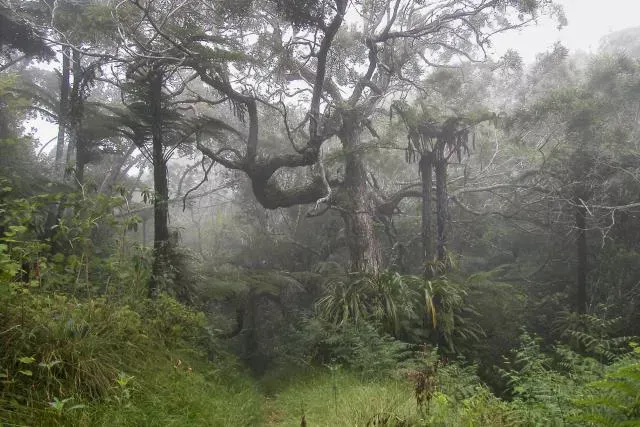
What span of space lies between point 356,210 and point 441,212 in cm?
205

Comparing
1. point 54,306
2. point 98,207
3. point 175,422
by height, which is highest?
point 98,207

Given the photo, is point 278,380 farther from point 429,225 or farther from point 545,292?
point 545,292

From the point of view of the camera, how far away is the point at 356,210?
10.4 m

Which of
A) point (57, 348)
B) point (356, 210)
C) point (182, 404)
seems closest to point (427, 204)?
point (356, 210)

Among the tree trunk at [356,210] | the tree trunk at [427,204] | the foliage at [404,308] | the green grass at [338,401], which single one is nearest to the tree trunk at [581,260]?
the foliage at [404,308]

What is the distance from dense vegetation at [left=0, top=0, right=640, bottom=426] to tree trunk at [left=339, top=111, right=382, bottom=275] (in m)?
0.05

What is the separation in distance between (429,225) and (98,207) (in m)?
7.15

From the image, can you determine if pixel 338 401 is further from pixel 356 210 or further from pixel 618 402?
pixel 356 210

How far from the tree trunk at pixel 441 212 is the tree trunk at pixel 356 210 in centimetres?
150

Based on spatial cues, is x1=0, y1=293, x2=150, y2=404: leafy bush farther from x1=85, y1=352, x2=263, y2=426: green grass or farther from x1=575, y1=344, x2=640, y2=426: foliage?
x1=575, y1=344, x2=640, y2=426: foliage

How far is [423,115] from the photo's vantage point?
31.7 ft

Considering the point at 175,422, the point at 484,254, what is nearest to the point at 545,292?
the point at 484,254

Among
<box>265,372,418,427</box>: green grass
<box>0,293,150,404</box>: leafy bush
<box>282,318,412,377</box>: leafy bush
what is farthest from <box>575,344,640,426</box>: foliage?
<box>0,293,150,404</box>: leafy bush

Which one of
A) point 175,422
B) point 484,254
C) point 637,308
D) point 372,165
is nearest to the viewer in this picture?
point 175,422
